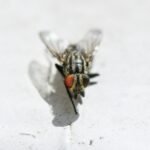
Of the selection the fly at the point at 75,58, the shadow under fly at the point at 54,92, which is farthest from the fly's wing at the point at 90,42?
the shadow under fly at the point at 54,92

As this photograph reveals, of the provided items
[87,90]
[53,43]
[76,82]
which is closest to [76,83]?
[76,82]

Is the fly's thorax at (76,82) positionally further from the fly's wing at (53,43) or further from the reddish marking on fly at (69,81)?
the fly's wing at (53,43)

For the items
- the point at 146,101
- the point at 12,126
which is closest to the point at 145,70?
the point at 146,101

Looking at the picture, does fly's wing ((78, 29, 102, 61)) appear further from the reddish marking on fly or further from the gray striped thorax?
the reddish marking on fly

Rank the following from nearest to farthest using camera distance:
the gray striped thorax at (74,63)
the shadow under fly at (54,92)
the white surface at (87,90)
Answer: the white surface at (87,90)
the shadow under fly at (54,92)
the gray striped thorax at (74,63)

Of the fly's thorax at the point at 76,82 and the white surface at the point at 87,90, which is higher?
the fly's thorax at the point at 76,82

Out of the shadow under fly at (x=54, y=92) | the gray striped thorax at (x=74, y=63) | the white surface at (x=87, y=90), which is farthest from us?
the gray striped thorax at (x=74, y=63)

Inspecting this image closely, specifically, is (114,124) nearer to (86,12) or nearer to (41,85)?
(41,85)
